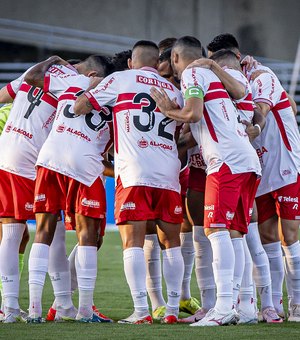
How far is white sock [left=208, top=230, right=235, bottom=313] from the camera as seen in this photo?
7.09m

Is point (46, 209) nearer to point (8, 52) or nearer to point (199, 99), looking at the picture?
point (199, 99)

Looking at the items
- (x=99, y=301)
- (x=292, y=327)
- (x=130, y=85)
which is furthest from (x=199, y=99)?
(x=99, y=301)

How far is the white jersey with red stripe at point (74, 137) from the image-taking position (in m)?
7.57

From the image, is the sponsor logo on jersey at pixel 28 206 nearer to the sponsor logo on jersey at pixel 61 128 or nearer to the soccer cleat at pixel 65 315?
the sponsor logo on jersey at pixel 61 128

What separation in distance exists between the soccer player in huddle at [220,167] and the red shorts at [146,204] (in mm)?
347

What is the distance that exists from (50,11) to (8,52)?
1.37 m

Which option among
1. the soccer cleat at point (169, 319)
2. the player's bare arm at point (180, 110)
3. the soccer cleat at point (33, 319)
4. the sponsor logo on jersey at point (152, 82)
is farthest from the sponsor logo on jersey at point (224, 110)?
the soccer cleat at point (33, 319)

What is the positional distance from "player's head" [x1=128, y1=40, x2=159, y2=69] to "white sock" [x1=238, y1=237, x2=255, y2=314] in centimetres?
153

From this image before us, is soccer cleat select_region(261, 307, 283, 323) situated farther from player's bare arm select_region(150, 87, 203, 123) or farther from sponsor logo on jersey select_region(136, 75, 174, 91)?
sponsor logo on jersey select_region(136, 75, 174, 91)

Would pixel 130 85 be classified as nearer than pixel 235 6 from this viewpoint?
Yes

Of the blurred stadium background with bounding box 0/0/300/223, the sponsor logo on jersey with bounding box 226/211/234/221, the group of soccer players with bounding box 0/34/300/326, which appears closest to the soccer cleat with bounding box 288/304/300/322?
the group of soccer players with bounding box 0/34/300/326

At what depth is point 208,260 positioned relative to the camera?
811cm

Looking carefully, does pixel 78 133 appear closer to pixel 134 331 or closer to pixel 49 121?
pixel 49 121

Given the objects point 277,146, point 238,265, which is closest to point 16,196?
point 238,265
